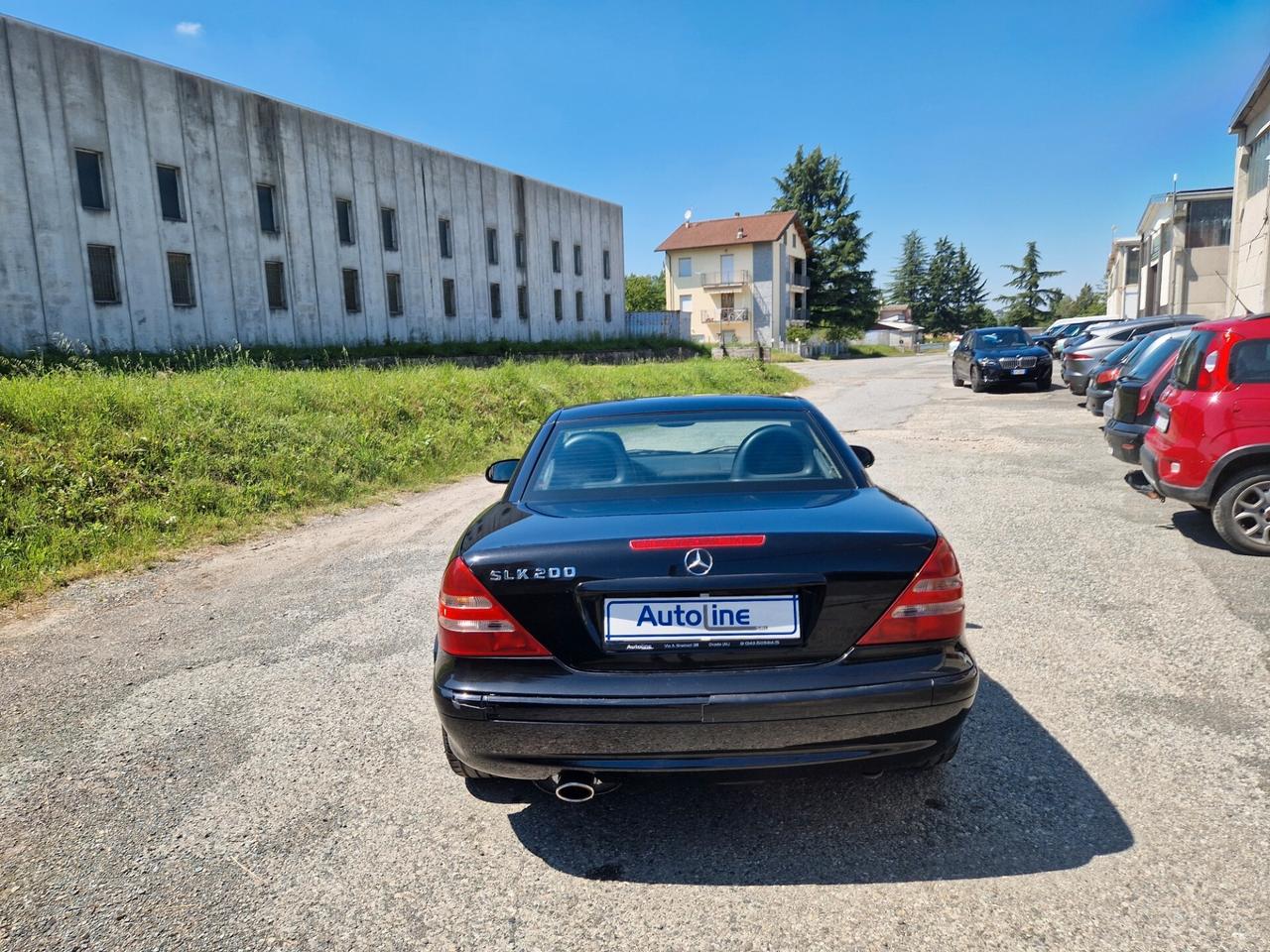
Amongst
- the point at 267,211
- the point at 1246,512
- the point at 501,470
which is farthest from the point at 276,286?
the point at 1246,512

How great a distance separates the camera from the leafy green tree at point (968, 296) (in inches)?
4279

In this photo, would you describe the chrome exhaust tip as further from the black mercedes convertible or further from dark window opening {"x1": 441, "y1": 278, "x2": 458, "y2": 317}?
dark window opening {"x1": 441, "y1": 278, "x2": 458, "y2": 317}

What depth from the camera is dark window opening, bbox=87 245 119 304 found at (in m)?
22.3

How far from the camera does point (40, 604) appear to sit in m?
5.94

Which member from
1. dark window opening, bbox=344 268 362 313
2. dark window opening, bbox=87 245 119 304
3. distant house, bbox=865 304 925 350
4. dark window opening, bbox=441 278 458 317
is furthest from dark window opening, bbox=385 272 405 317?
distant house, bbox=865 304 925 350

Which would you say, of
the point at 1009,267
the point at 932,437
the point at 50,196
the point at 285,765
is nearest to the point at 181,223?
the point at 50,196

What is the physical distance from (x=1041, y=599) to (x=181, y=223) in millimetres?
26439

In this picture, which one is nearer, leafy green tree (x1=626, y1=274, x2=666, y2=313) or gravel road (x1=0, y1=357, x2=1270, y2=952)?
gravel road (x1=0, y1=357, x2=1270, y2=952)

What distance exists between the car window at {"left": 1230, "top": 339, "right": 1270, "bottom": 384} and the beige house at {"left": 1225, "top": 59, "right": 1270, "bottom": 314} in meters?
18.3

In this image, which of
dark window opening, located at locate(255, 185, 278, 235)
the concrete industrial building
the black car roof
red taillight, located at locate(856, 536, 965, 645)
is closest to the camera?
red taillight, located at locate(856, 536, 965, 645)

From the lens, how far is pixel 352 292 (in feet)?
102

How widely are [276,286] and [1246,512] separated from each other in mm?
27981

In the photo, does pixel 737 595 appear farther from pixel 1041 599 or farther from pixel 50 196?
pixel 50 196

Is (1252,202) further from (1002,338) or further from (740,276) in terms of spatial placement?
(740,276)
